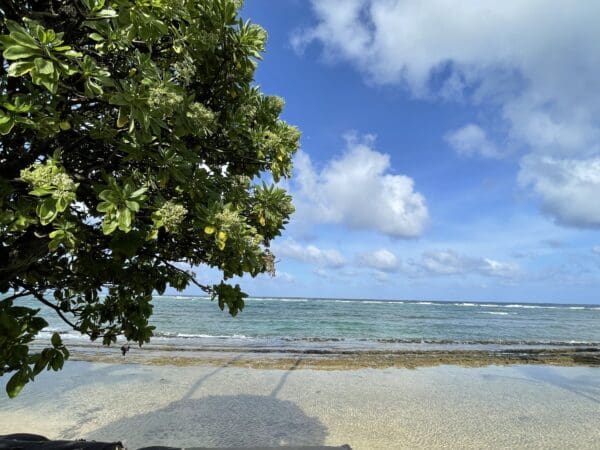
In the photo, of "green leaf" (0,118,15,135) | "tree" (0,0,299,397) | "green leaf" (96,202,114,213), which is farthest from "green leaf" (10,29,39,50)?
"green leaf" (96,202,114,213)

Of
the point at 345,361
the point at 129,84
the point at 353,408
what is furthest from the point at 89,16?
the point at 345,361

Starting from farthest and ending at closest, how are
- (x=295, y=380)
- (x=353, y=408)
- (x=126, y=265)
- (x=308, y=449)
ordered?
(x=295, y=380), (x=353, y=408), (x=308, y=449), (x=126, y=265)

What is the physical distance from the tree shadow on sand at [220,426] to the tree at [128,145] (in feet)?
16.9

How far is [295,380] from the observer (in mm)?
13125

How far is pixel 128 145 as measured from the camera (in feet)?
7.41

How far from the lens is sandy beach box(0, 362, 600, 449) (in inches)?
314

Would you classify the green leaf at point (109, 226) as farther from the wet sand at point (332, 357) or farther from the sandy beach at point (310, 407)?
the wet sand at point (332, 357)

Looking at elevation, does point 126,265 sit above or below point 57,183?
below

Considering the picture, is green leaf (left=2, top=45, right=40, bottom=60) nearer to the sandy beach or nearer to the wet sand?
the sandy beach

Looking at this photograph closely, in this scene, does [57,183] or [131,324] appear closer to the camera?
[57,183]

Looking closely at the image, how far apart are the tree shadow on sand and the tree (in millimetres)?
5142

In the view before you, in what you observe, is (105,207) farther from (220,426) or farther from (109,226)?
(220,426)

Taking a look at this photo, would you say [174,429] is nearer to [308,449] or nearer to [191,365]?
[308,449]

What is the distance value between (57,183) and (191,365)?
14.8m
